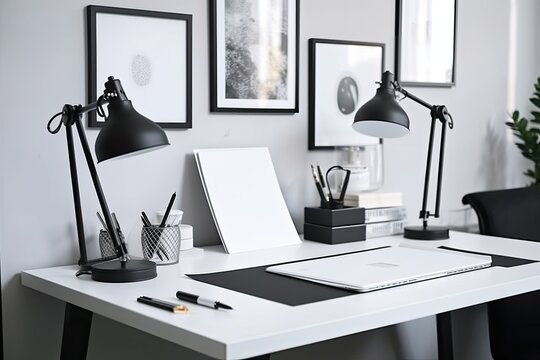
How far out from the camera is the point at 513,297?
242cm

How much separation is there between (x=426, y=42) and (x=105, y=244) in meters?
1.47

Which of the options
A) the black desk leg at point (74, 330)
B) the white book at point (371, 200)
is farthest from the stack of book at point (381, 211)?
the black desk leg at point (74, 330)

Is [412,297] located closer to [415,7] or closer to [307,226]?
[307,226]

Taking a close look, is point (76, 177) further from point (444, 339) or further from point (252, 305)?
point (444, 339)

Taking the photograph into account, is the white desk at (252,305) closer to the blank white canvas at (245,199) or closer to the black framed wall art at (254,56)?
the blank white canvas at (245,199)

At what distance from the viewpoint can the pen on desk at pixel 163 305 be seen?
4.98ft

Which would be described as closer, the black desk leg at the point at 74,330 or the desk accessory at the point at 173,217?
the black desk leg at the point at 74,330

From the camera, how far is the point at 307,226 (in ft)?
7.94

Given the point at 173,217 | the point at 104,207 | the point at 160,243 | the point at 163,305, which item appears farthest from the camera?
the point at 173,217

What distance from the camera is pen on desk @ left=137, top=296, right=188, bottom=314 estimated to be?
1.52 meters

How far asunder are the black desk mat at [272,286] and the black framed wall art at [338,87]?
0.73 m

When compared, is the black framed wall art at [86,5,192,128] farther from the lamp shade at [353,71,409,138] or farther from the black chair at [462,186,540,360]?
the black chair at [462,186,540,360]

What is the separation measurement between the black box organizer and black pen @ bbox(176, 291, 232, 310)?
80 centimetres

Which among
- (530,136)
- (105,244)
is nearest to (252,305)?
(105,244)
